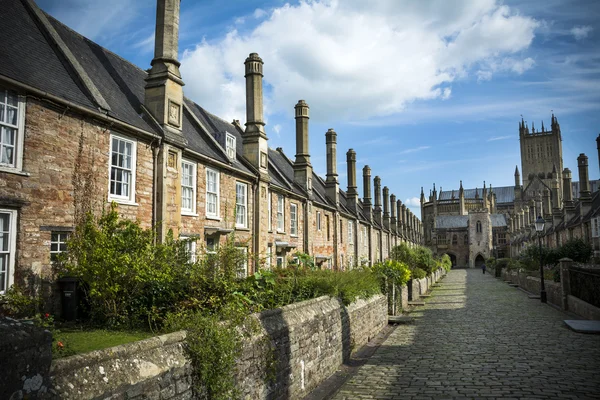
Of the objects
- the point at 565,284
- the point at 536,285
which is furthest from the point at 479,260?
the point at 565,284

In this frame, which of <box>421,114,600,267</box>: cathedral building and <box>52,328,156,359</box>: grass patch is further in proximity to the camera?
<box>421,114,600,267</box>: cathedral building

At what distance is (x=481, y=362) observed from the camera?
32.0 ft

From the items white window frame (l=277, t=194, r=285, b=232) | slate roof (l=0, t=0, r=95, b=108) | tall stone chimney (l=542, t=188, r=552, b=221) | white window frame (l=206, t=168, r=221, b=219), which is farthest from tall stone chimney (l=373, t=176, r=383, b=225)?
slate roof (l=0, t=0, r=95, b=108)

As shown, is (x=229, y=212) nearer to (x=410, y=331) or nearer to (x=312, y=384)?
(x=410, y=331)

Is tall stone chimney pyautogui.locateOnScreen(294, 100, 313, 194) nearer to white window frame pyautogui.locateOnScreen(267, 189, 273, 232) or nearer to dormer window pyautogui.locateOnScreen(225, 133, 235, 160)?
white window frame pyautogui.locateOnScreen(267, 189, 273, 232)

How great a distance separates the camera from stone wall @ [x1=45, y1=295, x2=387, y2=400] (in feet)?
12.5

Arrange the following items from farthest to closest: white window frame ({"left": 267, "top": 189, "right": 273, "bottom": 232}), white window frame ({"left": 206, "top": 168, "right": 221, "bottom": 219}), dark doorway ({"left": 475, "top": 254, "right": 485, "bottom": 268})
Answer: dark doorway ({"left": 475, "top": 254, "right": 485, "bottom": 268}) < white window frame ({"left": 267, "top": 189, "right": 273, "bottom": 232}) < white window frame ({"left": 206, "top": 168, "right": 221, "bottom": 219})

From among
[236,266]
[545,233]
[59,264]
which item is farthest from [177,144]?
[545,233]

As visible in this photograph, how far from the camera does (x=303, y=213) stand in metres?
26.9

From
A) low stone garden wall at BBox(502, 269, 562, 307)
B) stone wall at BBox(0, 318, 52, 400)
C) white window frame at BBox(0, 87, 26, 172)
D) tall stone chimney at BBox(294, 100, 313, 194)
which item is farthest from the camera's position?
tall stone chimney at BBox(294, 100, 313, 194)

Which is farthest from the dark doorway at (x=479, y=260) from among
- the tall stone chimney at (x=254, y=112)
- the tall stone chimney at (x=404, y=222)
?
the tall stone chimney at (x=254, y=112)

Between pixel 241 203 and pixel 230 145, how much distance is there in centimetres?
280

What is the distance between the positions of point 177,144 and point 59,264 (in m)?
5.51

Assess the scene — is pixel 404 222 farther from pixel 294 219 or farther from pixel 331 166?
pixel 294 219
